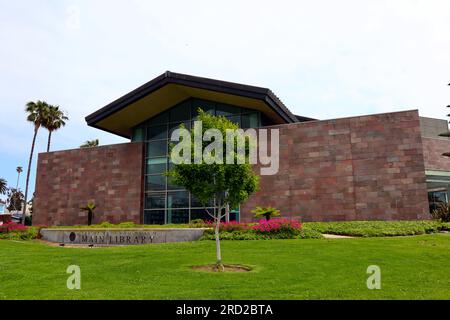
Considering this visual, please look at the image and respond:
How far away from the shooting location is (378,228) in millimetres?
22531

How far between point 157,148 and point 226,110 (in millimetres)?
7148

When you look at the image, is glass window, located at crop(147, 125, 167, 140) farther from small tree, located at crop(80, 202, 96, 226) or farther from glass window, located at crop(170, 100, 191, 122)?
small tree, located at crop(80, 202, 96, 226)

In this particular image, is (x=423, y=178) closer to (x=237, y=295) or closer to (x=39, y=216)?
(x=237, y=295)

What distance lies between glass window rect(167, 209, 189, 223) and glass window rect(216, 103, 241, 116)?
8.49 m

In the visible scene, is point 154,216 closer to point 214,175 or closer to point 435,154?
point 214,175

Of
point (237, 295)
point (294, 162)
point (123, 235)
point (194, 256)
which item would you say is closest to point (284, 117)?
point (294, 162)

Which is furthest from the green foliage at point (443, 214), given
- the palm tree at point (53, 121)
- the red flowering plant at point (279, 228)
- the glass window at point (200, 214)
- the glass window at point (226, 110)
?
the palm tree at point (53, 121)

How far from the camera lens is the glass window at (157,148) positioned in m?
33.5

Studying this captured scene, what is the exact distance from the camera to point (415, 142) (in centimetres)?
2536

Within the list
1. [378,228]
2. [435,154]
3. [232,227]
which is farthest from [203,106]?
[435,154]

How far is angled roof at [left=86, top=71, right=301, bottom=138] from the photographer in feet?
94.5

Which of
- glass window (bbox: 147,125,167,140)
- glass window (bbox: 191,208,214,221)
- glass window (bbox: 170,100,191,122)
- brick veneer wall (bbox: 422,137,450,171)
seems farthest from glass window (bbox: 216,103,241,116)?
brick veneer wall (bbox: 422,137,450,171)

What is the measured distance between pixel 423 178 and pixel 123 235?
19.6m
